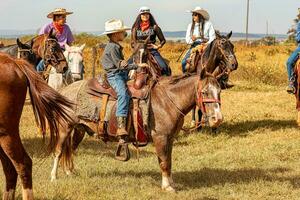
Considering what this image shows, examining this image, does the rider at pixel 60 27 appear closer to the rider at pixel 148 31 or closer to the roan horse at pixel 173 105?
the rider at pixel 148 31

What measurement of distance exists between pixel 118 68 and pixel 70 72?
144 inches

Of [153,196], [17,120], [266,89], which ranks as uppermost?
[17,120]

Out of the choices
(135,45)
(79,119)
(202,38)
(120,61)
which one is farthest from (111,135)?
(202,38)

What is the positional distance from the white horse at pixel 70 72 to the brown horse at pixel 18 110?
3981 mm

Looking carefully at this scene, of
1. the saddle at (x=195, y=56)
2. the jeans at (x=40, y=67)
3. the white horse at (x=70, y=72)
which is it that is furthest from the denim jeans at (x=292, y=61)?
the jeans at (x=40, y=67)

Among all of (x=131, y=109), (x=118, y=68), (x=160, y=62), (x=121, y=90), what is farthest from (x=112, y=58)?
(x=160, y=62)

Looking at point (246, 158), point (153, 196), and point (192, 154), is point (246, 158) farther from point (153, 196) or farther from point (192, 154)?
point (153, 196)

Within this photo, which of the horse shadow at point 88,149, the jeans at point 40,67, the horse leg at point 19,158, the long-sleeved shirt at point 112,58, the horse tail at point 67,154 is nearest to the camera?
the horse leg at point 19,158

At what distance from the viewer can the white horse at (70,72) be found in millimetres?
9766

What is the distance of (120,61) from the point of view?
6867mm

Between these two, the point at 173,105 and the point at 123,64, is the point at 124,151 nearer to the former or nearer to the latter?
the point at 173,105

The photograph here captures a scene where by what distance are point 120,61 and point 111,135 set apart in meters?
1.10

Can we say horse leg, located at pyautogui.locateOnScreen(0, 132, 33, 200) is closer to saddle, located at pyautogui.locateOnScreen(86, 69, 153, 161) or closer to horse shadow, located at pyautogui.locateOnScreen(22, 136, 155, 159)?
saddle, located at pyautogui.locateOnScreen(86, 69, 153, 161)

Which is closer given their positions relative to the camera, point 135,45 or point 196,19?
point 135,45
